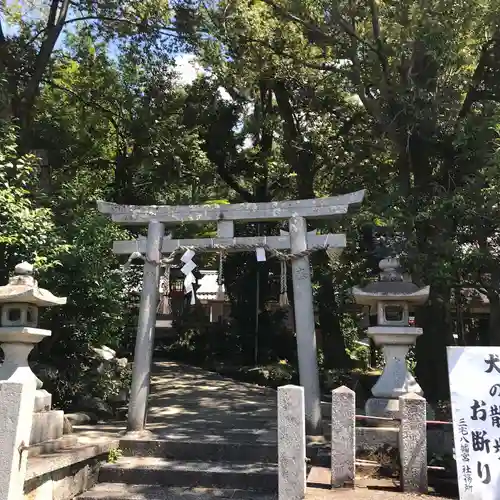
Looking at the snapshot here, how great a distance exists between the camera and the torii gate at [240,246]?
820cm

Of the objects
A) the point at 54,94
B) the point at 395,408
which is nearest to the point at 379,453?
the point at 395,408

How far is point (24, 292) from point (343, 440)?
14.6ft

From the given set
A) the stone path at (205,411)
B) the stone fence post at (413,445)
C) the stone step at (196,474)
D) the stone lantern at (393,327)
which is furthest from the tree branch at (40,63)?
the stone fence post at (413,445)

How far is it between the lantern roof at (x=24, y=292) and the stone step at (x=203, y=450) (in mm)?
2367

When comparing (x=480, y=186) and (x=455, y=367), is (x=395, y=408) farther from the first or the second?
(x=480, y=186)

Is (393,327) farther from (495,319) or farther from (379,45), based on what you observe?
(379,45)

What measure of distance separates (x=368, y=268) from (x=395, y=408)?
3921mm

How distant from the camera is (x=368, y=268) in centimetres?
1084

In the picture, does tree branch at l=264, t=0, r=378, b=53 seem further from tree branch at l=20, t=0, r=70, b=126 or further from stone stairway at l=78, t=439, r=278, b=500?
stone stairway at l=78, t=439, r=278, b=500

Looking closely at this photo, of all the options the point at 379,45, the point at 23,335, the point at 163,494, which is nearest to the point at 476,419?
the point at 163,494

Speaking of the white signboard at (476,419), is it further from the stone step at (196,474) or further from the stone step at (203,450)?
the stone step at (203,450)

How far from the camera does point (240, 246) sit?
28.8 ft

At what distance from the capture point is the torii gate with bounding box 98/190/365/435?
8.20 m

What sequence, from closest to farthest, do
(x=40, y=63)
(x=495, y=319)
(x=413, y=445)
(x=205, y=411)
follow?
1. (x=413, y=445)
2. (x=495, y=319)
3. (x=205, y=411)
4. (x=40, y=63)
